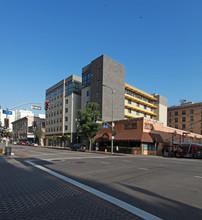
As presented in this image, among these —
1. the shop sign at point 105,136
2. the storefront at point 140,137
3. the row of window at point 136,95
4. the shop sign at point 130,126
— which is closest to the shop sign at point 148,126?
the storefront at point 140,137

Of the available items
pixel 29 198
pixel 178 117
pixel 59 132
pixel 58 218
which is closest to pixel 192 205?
pixel 58 218

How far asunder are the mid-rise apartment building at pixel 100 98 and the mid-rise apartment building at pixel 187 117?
10.1 m

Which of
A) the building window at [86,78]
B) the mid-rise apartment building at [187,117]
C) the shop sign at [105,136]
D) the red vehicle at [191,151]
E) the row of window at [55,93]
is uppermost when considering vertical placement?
the building window at [86,78]

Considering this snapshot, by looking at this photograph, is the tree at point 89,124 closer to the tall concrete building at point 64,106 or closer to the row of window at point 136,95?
the tall concrete building at point 64,106

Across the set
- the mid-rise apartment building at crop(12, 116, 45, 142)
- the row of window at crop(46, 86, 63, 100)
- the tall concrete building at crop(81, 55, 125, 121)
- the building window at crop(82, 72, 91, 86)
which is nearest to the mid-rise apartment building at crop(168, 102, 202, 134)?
the tall concrete building at crop(81, 55, 125, 121)

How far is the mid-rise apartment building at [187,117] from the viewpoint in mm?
69625

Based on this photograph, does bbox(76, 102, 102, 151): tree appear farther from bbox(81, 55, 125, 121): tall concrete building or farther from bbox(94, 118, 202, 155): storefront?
bbox(81, 55, 125, 121): tall concrete building

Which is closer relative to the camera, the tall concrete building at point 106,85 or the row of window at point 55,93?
the tall concrete building at point 106,85

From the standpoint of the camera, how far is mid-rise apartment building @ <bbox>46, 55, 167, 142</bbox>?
47094 millimetres

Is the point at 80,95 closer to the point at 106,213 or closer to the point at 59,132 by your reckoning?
the point at 59,132

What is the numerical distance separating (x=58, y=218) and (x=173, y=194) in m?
4.22

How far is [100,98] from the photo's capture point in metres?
46.3

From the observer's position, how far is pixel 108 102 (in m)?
47.0

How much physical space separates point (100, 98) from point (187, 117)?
43.1 m
